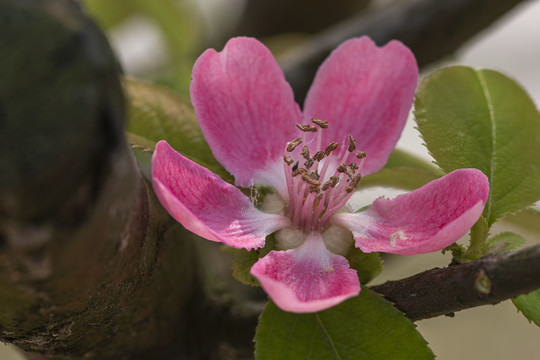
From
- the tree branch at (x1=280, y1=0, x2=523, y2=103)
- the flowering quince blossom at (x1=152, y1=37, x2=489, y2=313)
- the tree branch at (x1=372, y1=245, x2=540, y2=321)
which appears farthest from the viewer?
the tree branch at (x1=280, y1=0, x2=523, y2=103)

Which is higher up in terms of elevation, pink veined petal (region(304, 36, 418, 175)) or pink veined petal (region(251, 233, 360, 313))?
pink veined petal (region(304, 36, 418, 175))

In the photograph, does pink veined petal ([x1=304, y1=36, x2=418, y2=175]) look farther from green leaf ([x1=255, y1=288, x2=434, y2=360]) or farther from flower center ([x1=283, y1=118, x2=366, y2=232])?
green leaf ([x1=255, y1=288, x2=434, y2=360])

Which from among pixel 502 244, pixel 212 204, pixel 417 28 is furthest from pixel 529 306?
pixel 417 28

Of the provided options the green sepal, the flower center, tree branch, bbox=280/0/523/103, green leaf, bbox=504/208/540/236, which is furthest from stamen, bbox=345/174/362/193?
tree branch, bbox=280/0/523/103

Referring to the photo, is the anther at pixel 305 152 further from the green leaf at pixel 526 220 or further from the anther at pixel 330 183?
the green leaf at pixel 526 220

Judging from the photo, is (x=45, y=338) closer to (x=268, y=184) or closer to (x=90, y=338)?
(x=90, y=338)

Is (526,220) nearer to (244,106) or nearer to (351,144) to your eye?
(351,144)

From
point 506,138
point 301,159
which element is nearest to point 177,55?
point 301,159
